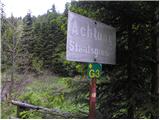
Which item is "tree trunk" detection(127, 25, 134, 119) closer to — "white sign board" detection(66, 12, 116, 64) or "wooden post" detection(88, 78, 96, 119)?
"white sign board" detection(66, 12, 116, 64)

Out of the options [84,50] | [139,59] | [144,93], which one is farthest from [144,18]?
[84,50]

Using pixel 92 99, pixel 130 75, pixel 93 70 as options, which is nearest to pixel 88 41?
pixel 93 70

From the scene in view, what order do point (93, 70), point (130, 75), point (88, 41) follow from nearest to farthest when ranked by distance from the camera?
1. point (88, 41)
2. point (93, 70)
3. point (130, 75)

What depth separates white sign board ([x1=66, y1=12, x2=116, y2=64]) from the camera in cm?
279

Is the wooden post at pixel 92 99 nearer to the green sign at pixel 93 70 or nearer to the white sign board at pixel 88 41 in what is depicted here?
the green sign at pixel 93 70

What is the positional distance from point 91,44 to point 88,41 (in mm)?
49

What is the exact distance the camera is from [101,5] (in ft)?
11.7

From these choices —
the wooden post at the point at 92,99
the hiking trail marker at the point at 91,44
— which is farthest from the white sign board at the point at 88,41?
the wooden post at the point at 92,99

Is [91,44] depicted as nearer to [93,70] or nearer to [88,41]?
[88,41]

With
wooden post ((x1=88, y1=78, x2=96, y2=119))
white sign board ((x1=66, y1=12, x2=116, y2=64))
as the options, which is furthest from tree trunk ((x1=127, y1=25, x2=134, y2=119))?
wooden post ((x1=88, y1=78, x2=96, y2=119))

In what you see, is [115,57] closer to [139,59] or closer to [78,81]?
[139,59]

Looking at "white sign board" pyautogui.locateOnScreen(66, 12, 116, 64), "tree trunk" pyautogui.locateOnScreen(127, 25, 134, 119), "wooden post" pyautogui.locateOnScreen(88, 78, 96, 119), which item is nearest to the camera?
"white sign board" pyautogui.locateOnScreen(66, 12, 116, 64)

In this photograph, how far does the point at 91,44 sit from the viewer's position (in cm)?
302

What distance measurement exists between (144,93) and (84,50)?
3.41 feet
